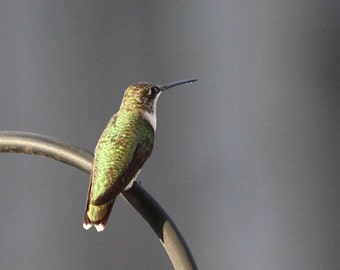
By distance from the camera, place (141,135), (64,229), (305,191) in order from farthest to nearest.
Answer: (305,191), (64,229), (141,135)

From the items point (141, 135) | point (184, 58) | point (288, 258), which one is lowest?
point (288, 258)

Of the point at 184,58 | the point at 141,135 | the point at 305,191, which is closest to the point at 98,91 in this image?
the point at 184,58

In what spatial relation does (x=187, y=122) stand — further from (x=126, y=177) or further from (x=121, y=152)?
(x=126, y=177)

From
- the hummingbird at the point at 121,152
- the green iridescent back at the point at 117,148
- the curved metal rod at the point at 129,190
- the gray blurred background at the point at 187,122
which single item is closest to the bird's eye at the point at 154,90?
the hummingbird at the point at 121,152

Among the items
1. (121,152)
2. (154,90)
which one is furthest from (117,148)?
(154,90)

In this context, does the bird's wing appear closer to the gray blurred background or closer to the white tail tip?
the white tail tip

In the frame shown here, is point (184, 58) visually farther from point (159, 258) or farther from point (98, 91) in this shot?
point (159, 258)

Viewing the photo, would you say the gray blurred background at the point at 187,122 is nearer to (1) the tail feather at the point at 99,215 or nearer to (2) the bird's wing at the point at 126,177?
(2) the bird's wing at the point at 126,177
